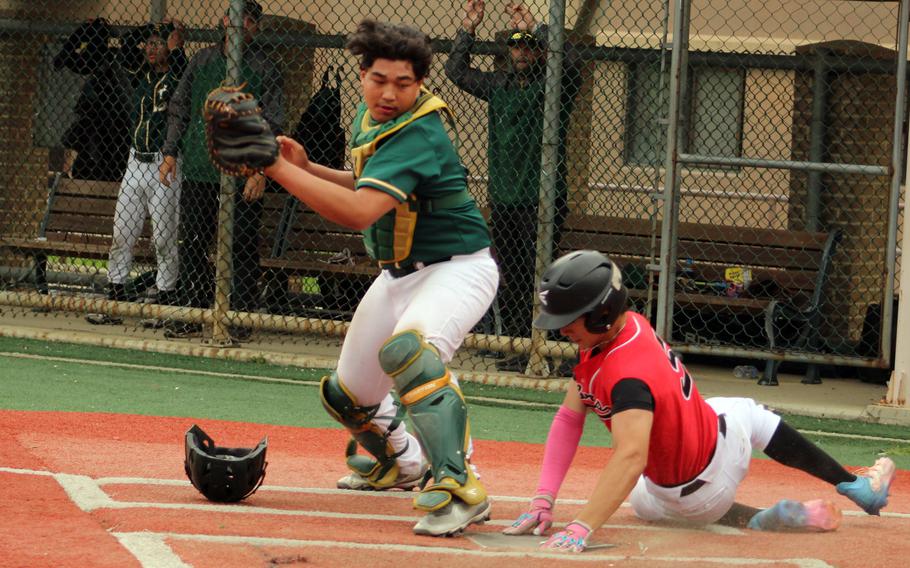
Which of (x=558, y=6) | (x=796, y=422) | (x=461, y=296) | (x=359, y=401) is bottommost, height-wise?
(x=796, y=422)

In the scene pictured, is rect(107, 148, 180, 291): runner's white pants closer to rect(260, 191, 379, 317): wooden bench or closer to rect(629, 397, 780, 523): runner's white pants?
rect(260, 191, 379, 317): wooden bench

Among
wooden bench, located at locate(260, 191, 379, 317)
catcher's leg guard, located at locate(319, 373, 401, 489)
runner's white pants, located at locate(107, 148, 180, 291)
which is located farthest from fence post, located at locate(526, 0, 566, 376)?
catcher's leg guard, located at locate(319, 373, 401, 489)

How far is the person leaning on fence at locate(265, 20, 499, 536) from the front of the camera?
13.2ft

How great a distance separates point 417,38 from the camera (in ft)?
14.1

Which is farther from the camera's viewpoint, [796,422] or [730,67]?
[730,67]

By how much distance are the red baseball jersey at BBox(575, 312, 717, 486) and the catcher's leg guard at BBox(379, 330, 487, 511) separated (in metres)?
0.42

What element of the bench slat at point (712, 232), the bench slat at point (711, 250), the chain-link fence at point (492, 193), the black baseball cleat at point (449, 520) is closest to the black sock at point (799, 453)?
the black baseball cleat at point (449, 520)

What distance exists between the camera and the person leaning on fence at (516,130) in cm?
820

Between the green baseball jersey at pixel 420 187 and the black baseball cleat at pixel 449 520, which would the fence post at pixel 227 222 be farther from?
the black baseball cleat at pixel 449 520

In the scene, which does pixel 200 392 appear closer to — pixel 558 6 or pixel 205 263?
pixel 205 263

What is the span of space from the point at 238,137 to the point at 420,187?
711 millimetres

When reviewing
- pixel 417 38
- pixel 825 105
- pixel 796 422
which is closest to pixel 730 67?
pixel 825 105

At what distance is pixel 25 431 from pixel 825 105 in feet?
20.7

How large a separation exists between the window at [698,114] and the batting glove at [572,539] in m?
7.57
